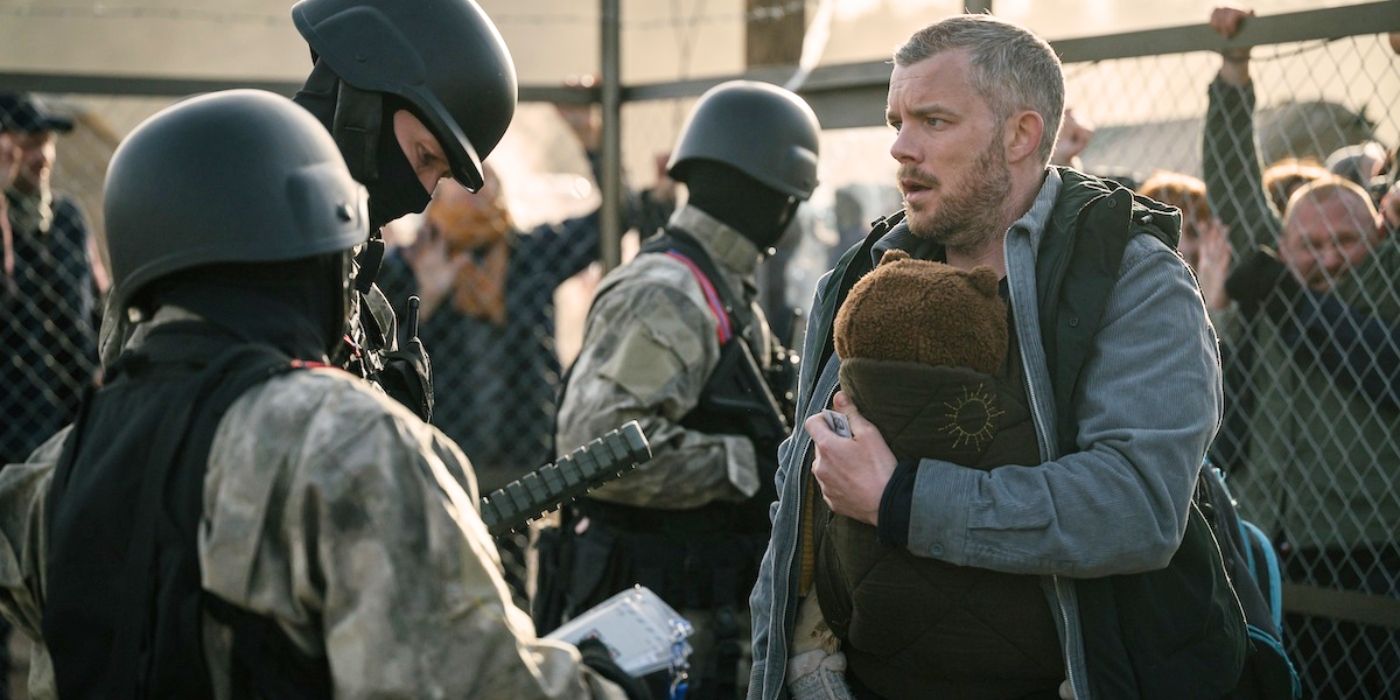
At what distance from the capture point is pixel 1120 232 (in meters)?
2.21

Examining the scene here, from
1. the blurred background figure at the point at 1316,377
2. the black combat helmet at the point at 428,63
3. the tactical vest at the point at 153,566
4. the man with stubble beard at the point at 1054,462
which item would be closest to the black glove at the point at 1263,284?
the blurred background figure at the point at 1316,377

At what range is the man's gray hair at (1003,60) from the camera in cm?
238

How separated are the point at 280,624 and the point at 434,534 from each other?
0.64 ft

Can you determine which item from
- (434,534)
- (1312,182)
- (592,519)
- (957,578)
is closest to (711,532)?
(592,519)

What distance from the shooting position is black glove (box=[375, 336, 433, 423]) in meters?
2.43

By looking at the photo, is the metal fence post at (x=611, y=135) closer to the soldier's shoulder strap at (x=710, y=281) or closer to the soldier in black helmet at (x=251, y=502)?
the soldier's shoulder strap at (x=710, y=281)

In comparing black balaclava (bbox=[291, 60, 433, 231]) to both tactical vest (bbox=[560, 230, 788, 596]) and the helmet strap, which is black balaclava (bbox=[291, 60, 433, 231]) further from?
tactical vest (bbox=[560, 230, 788, 596])

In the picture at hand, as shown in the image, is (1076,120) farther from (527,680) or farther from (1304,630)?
(527,680)

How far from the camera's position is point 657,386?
3461 millimetres

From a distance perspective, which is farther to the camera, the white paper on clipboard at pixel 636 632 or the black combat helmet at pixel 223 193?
the white paper on clipboard at pixel 636 632

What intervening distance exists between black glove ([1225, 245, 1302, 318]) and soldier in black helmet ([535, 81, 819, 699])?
1241mm

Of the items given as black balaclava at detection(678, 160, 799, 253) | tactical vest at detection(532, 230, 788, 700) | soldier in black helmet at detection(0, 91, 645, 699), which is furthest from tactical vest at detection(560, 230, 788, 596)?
soldier in black helmet at detection(0, 91, 645, 699)

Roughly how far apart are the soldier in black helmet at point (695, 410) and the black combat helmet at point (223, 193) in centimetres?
178

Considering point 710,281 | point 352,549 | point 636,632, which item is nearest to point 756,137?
point 710,281
